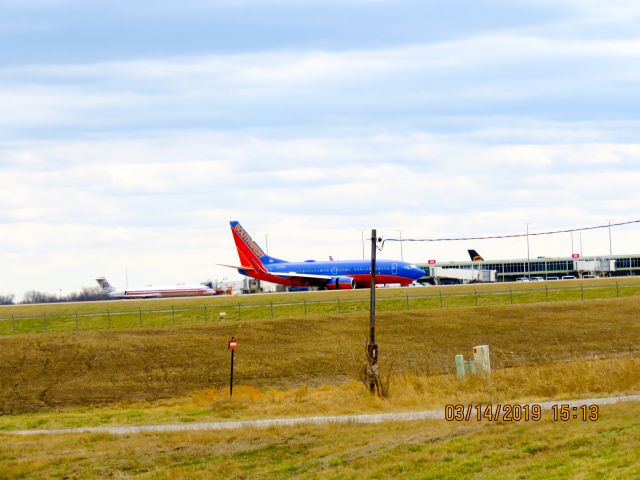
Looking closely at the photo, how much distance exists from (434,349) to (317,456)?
34062 mm

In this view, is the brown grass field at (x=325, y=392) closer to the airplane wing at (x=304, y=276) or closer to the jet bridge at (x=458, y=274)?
the airplane wing at (x=304, y=276)

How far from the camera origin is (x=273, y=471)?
18078 millimetres

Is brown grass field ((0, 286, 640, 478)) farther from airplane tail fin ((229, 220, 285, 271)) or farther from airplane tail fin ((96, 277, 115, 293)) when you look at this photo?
airplane tail fin ((96, 277, 115, 293))

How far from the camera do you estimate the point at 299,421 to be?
24.0m

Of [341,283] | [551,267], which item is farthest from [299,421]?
[551,267]

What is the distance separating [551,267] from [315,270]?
71.8m

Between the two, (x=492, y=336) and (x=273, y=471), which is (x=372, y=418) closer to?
(x=273, y=471)

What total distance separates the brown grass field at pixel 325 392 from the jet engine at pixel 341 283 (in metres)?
32.4

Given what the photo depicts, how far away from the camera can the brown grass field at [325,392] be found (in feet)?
55.4

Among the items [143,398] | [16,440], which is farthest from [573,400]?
[143,398]

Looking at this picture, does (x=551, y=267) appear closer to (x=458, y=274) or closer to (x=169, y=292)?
(x=458, y=274)

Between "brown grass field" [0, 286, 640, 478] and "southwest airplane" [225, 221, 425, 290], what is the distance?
29210mm

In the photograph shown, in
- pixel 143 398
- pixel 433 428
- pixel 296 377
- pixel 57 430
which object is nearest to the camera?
pixel 433 428

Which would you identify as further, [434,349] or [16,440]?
[434,349]
